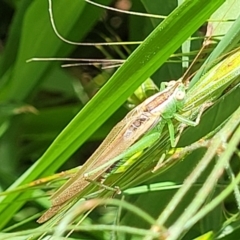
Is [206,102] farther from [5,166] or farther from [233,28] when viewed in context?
[5,166]

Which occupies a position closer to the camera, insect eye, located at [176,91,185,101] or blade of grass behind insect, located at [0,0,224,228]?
blade of grass behind insect, located at [0,0,224,228]

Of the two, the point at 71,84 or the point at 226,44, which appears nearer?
the point at 226,44

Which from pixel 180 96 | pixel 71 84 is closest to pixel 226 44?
pixel 180 96

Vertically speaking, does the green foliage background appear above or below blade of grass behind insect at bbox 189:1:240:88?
above

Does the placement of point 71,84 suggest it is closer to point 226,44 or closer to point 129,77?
point 129,77

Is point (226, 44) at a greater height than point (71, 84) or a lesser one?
lesser

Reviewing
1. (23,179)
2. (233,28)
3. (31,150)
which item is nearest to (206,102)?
(233,28)
